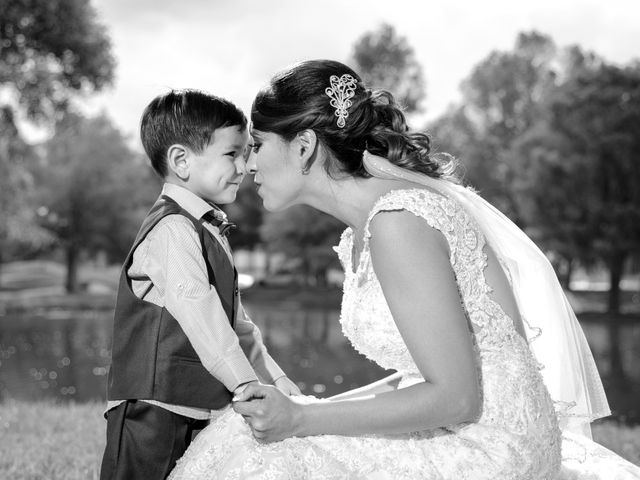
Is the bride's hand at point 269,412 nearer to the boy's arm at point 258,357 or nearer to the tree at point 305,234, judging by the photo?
the boy's arm at point 258,357

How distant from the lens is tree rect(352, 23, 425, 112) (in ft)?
136

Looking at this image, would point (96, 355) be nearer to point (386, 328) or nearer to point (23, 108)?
point (23, 108)

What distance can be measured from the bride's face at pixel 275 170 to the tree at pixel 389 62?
1549 inches

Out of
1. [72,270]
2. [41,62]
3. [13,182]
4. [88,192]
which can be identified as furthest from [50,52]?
[72,270]

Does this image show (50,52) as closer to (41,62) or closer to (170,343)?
(41,62)

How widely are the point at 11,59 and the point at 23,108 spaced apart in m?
1.29

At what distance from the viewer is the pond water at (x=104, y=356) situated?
12016 millimetres

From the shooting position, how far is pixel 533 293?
326 centimetres

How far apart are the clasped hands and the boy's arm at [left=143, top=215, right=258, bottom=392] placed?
0.20 meters

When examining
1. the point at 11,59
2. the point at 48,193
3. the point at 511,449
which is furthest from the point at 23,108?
the point at 511,449

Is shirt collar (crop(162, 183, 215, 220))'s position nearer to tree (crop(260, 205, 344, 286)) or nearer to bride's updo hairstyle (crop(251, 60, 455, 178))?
bride's updo hairstyle (crop(251, 60, 455, 178))

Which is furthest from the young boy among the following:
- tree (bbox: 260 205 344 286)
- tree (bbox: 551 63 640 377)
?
tree (bbox: 260 205 344 286)

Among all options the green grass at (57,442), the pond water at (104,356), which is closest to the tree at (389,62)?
the pond water at (104,356)

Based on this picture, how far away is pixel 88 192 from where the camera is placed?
36375mm
